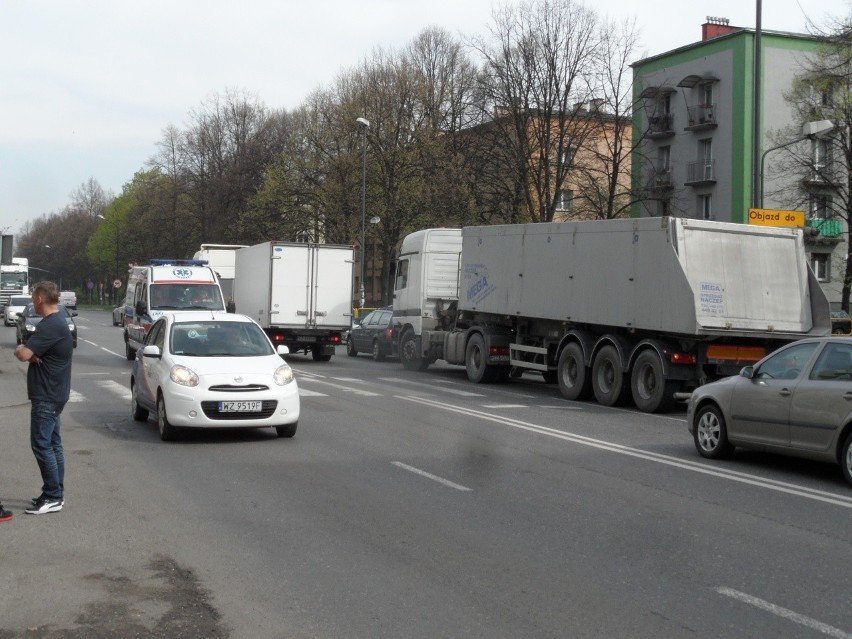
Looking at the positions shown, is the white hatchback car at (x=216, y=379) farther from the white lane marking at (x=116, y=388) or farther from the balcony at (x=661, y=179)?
the balcony at (x=661, y=179)

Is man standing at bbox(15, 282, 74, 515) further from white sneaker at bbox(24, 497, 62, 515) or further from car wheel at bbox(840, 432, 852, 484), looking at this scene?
car wheel at bbox(840, 432, 852, 484)

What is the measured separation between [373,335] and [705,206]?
24.3m

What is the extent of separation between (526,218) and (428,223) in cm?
792

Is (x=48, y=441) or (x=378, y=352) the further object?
(x=378, y=352)

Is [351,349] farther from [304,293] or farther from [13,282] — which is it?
[13,282]

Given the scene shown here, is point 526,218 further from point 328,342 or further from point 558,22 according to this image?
point 328,342

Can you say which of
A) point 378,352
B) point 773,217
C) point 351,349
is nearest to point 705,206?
point 351,349

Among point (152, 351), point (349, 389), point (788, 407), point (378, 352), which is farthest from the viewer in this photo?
point (378, 352)

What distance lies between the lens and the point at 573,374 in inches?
800

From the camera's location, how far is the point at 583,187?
1704 inches

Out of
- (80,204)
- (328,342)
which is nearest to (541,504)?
(328,342)

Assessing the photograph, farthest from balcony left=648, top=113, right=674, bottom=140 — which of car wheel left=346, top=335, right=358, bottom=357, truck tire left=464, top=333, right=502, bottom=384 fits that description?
truck tire left=464, top=333, right=502, bottom=384

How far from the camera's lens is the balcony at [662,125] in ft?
175

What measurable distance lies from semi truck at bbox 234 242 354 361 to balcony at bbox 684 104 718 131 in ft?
88.1
